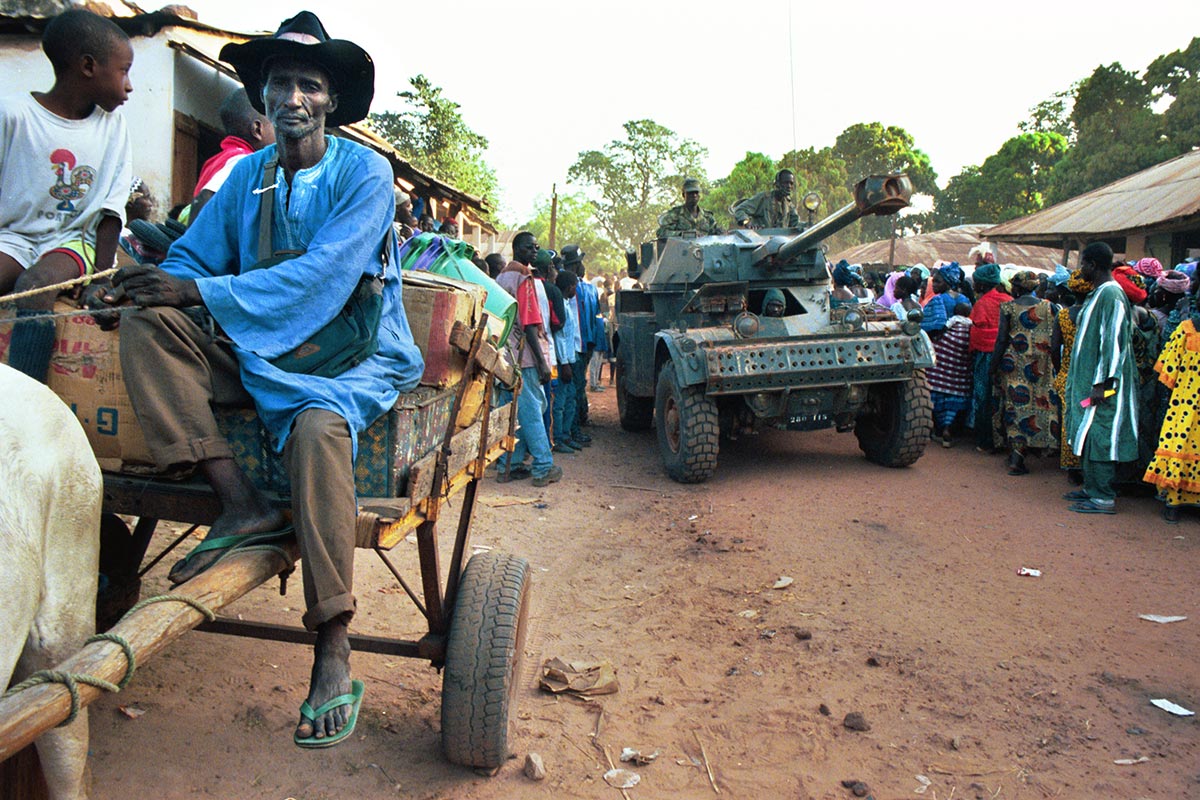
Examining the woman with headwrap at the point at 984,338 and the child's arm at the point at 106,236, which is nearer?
the child's arm at the point at 106,236

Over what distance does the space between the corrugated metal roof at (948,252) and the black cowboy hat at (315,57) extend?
79.1 ft

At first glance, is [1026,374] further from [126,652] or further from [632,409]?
[126,652]

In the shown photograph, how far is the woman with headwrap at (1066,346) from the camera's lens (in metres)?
7.25

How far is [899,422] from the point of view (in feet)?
26.6

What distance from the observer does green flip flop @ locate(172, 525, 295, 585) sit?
7.79 ft

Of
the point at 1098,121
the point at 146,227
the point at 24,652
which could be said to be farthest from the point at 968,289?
the point at 1098,121

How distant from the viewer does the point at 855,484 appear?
25.5 ft

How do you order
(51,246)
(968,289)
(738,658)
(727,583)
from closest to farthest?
(51,246) < (738,658) < (727,583) < (968,289)

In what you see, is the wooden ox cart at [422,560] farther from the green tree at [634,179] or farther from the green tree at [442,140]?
the green tree at [634,179]

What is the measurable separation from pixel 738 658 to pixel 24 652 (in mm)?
3018

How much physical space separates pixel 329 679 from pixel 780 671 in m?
2.42

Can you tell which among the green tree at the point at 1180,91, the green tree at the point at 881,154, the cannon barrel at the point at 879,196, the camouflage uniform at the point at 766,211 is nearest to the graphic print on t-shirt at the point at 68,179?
the cannon barrel at the point at 879,196

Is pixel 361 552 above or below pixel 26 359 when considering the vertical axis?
below

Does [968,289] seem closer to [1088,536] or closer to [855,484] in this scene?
[855,484]
